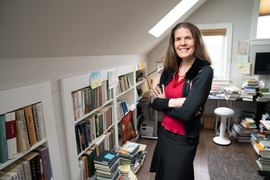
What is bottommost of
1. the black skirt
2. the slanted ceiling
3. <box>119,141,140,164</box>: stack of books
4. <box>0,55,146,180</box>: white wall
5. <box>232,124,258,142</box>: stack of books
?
<box>232,124,258,142</box>: stack of books

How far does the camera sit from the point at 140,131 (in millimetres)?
3469

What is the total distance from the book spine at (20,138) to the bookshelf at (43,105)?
35 millimetres

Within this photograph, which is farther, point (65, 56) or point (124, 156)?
point (124, 156)

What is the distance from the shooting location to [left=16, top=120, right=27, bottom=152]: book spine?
1034 millimetres

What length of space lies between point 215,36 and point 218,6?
2.00ft

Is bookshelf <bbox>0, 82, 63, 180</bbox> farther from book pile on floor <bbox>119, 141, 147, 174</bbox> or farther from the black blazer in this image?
book pile on floor <bbox>119, 141, 147, 174</bbox>

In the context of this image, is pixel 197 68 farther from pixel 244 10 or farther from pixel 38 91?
pixel 244 10

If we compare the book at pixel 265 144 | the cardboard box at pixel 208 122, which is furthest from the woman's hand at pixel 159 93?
the cardboard box at pixel 208 122

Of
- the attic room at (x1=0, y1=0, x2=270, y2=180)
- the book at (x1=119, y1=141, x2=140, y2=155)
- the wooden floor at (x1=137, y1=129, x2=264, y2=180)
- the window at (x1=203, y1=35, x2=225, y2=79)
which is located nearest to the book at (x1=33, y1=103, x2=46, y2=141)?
the attic room at (x1=0, y1=0, x2=270, y2=180)

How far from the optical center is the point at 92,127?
1765 millimetres

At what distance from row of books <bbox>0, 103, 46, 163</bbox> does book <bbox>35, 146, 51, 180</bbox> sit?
0.29 ft

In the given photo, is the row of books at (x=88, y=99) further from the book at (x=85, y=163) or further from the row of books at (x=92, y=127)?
the book at (x=85, y=163)

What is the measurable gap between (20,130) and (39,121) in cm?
14

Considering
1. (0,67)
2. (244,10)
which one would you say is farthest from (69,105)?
(244,10)
